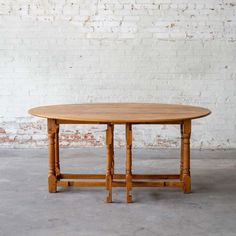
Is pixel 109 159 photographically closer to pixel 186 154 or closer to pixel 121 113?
pixel 121 113

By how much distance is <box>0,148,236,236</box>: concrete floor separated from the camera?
3498mm

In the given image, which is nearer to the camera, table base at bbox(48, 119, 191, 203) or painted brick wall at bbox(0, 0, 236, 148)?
table base at bbox(48, 119, 191, 203)

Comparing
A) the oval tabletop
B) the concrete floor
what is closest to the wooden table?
the oval tabletop

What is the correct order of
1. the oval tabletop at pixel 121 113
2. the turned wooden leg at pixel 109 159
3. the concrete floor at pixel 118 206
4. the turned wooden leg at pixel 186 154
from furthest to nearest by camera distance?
1. the turned wooden leg at pixel 186 154
2. the turned wooden leg at pixel 109 159
3. the oval tabletop at pixel 121 113
4. the concrete floor at pixel 118 206

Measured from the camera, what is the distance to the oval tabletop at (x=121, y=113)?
12.6 feet

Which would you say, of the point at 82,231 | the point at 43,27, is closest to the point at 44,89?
the point at 43,27

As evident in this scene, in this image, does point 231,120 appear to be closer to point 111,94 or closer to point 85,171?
point 111,94

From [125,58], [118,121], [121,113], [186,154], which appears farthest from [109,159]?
[125,58]

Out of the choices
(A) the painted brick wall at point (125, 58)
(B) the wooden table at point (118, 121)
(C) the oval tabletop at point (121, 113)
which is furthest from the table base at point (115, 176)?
(A) the painted brick wall at point (125, 58)

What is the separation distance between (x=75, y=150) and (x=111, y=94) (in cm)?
91

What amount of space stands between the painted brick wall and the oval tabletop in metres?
1.63

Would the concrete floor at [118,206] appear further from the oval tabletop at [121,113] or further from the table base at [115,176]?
the oval tabletop at [121,113]

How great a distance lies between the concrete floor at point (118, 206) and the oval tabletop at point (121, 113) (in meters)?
0.77

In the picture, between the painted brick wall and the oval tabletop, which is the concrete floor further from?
the painted brick wall
